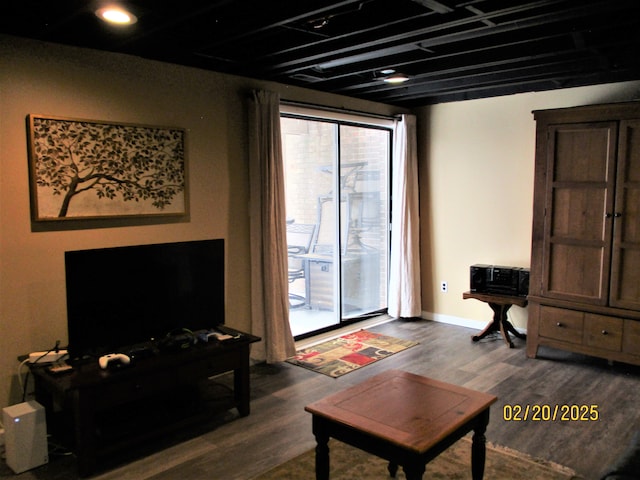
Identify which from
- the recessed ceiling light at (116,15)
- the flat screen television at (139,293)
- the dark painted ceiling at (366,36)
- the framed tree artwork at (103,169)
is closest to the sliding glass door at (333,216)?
the dark painted ceiling at (366,36)

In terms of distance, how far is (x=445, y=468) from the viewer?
2.63 meters

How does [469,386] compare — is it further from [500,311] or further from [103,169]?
[103,169]

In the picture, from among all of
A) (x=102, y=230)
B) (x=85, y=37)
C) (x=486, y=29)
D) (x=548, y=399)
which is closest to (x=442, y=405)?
(x=548, y=399)

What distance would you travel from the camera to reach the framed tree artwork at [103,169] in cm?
289

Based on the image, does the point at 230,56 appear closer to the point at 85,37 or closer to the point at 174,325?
the point at 85,37

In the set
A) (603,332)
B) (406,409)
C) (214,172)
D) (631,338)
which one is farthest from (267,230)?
(631,338)

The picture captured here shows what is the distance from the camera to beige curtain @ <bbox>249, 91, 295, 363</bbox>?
391cm

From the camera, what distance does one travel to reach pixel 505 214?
16.1ft

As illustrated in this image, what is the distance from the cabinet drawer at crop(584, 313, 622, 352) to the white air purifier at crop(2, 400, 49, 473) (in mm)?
3735

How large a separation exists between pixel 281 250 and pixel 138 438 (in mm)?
1767

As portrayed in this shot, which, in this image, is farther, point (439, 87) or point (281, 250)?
point (439, 87)

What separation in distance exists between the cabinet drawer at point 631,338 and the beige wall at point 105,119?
2.83 m

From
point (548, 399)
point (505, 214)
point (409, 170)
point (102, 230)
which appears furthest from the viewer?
point (409, 170)

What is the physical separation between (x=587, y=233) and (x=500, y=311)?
41.6 inches
